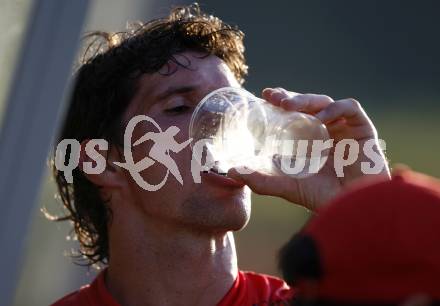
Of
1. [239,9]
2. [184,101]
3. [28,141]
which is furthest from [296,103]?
[239,9]

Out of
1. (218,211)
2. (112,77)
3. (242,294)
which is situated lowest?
(242,294)

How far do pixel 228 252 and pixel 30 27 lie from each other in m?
0.84

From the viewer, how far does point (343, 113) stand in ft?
7.43

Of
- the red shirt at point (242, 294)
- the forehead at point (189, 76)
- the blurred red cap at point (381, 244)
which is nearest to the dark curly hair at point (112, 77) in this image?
the forehead at point (189, 76)

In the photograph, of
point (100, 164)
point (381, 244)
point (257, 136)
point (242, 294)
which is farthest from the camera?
point (100, 164)

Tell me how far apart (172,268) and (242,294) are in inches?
7.0

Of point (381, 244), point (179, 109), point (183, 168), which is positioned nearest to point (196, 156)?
point (183, 168)

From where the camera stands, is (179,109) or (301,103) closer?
(301,103)

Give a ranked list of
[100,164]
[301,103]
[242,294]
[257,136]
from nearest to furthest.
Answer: [301,103] < [257,136] < [242,294] < [100,164]

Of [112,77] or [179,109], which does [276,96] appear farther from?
[112,77]

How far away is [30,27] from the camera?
2758 millimetres

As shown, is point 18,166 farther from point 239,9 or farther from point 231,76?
point 239,9

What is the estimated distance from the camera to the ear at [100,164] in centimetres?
258

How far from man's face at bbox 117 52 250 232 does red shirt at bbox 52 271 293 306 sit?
0.17 metres
